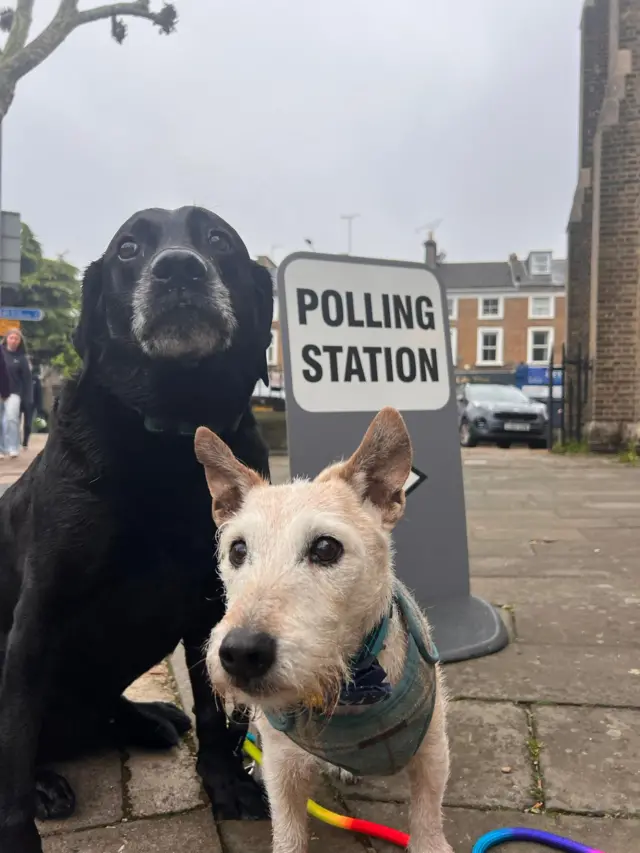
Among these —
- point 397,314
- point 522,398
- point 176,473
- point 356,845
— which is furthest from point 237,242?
point 522,398

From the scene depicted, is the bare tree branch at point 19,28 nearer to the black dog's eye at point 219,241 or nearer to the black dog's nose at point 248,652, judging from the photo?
the black dog's eye at point 219,241

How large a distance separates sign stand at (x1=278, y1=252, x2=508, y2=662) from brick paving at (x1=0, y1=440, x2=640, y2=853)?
0.40 m

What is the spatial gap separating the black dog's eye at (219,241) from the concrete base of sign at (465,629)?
2204 millimetres

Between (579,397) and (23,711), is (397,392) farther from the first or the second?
(579,397)

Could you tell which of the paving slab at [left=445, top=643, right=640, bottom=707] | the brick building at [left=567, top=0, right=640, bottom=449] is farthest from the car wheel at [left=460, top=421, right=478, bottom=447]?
the paving slab at [left=445, top=643, right=640, bottom=707]

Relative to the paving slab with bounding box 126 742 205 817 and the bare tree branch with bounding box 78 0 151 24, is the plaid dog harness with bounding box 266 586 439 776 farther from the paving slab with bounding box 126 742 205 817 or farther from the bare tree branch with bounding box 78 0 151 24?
the bare tree branch with bounding box 78 0 151 24

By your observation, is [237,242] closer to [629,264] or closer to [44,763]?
[44,763]

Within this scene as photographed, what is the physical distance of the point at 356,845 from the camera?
199 centimetres

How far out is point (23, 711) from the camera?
6.22 feet

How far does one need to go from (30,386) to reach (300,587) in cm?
1299

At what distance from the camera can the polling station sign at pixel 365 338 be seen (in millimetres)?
3262

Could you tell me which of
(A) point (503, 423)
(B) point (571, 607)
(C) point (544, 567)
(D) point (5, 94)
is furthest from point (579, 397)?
(D) point (5, 94)

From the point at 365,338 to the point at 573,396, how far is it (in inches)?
503

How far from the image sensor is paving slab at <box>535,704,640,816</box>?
7.07 feet
